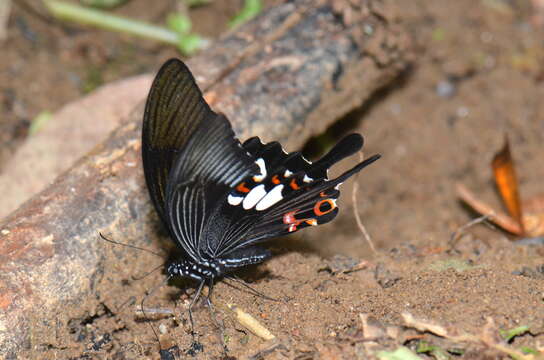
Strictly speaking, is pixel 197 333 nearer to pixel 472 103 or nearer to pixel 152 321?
pixel 152 321

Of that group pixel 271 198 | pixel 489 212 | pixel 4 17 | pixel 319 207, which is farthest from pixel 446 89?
pixel 4 17

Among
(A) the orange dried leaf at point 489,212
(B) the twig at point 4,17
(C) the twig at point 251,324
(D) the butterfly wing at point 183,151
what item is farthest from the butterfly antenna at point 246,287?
(B) the twig at point 4,17

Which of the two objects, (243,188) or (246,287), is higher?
(243,188)

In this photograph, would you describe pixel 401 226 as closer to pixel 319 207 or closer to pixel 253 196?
pixel 319 207

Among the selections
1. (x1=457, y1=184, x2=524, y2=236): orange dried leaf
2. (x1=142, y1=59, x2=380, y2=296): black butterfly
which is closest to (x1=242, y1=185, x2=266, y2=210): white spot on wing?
(x1=142, y1=59, x2=380, y2=296): black butterfly

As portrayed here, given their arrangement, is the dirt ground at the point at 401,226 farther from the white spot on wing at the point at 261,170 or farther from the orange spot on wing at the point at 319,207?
the white spot on wing at the point at 261,170
